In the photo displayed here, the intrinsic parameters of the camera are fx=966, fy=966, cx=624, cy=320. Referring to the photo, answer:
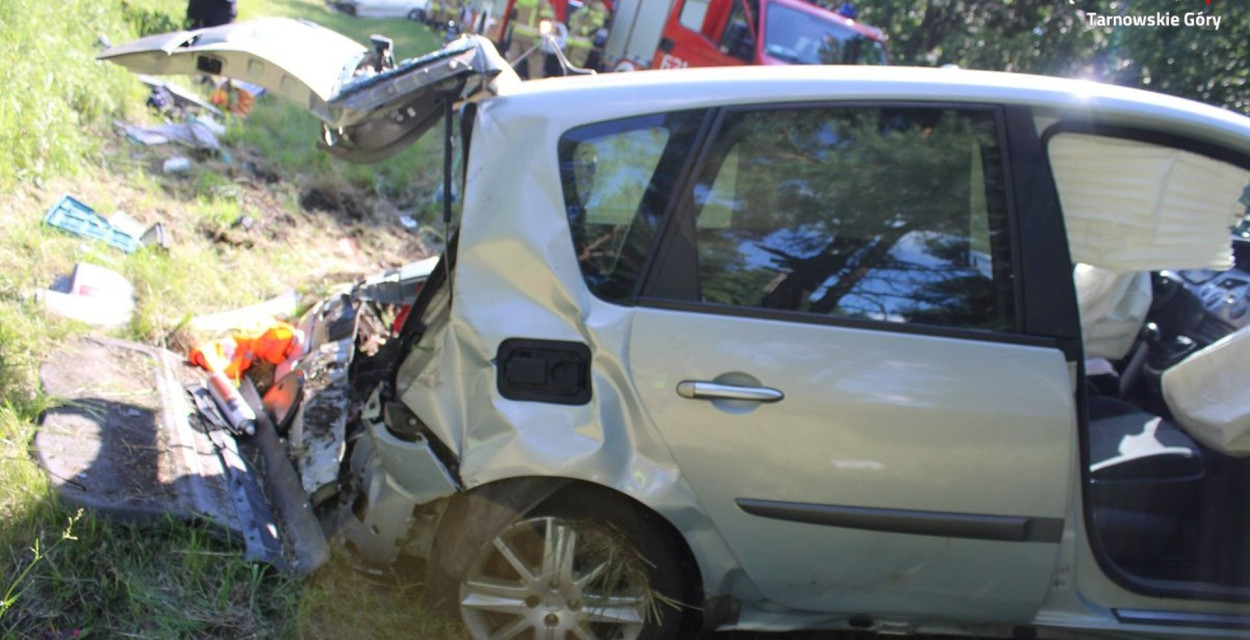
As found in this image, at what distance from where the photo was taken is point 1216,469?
3.11 m

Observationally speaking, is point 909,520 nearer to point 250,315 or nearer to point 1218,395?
point 1218,395

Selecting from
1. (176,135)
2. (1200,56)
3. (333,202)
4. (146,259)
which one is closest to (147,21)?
(176,135)

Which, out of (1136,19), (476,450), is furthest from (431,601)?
(1136,19)

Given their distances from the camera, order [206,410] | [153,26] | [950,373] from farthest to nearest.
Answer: [153,26], [206,410], [950,373]

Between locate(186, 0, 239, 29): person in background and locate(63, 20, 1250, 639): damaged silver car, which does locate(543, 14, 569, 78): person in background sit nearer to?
locate(186, 0, 239, 29): person in background

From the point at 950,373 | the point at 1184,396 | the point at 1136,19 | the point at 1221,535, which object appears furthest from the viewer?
the point at 1136,19

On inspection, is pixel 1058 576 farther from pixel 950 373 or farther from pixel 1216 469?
pixel 1216 469

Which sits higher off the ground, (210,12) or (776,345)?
(776,345)

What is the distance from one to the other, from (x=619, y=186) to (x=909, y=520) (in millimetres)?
1147

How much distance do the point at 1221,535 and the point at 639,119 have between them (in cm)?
221

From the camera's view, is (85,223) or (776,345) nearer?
(776,345)

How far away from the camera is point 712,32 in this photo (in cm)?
1261

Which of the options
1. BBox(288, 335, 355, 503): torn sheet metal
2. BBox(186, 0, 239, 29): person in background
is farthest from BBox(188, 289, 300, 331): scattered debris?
BBox(186, 0, 239, 29): person in background

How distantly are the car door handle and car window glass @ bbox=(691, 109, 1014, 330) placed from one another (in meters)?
0.25
